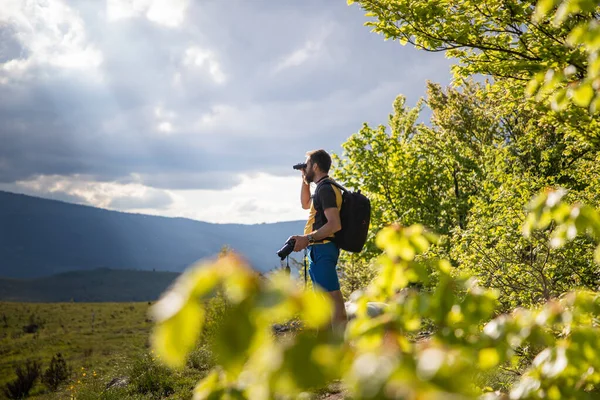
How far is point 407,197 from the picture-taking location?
1669cm

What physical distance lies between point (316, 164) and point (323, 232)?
37.1 inches

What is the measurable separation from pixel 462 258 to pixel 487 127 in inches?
555

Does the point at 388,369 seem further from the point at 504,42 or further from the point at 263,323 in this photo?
the point at 504,42

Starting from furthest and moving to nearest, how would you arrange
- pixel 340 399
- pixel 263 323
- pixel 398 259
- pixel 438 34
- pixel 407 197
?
pixel 407 197, pixel 438 34, pixel 340 399, pixel 398 259, pixel 263 323

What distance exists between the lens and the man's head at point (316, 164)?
5234 mm

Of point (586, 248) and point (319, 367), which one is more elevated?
point (319, 367)

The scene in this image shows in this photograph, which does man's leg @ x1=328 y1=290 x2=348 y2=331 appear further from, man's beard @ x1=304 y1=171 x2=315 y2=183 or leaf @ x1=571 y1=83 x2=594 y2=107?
leaf @ x1=571 y1=83 x2=594 y2=107

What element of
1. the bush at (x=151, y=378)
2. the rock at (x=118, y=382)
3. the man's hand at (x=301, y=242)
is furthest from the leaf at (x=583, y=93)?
the rock at (x=118, y=382)

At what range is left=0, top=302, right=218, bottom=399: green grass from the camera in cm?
940

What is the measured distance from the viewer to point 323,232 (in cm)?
477

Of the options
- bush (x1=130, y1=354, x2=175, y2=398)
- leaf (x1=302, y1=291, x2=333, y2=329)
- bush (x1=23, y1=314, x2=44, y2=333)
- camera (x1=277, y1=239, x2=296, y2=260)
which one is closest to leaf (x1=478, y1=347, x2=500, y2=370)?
leaf (x1=302, y1=291, x2=333, y2=329)

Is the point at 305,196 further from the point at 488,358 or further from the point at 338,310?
the point at 488,358

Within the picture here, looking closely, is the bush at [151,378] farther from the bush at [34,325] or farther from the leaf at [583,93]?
the bush at [34,325]

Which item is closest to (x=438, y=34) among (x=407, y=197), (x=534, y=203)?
(x=534, y=203)
